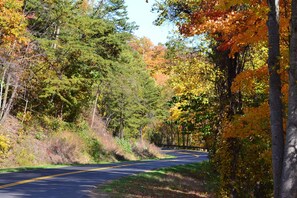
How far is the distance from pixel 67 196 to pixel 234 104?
582 cm

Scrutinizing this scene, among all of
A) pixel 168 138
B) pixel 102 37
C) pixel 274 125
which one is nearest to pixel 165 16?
pixel 274 125

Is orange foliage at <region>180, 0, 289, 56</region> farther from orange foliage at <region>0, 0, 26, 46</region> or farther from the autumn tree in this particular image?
the autumn tree

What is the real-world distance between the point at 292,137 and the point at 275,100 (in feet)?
3.17

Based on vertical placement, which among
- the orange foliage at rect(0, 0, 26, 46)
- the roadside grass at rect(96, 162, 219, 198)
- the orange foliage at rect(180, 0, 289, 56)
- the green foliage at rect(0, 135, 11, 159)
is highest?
the orange foliage at rect(0, 0, 26, 46)

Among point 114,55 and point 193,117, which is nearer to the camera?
point 193,117

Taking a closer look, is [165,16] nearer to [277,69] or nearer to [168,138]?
[277,69]

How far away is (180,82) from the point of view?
66.2 feet

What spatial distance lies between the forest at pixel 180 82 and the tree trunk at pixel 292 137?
0.06 ft

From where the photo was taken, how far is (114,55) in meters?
35.2

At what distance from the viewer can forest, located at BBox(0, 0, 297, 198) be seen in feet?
26.2

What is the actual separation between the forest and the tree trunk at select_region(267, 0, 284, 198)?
0.06ft

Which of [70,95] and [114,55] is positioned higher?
[114,55]

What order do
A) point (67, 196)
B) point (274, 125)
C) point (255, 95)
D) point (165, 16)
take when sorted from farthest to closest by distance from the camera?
point (165, 16)
point (255, 95)
point (67, 196)
point (274, 125)

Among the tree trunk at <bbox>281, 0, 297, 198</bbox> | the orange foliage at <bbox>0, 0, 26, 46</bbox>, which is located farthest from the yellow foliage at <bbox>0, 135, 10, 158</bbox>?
the tree trunk at <bbox>281, 0, 297, 198</bbox>
